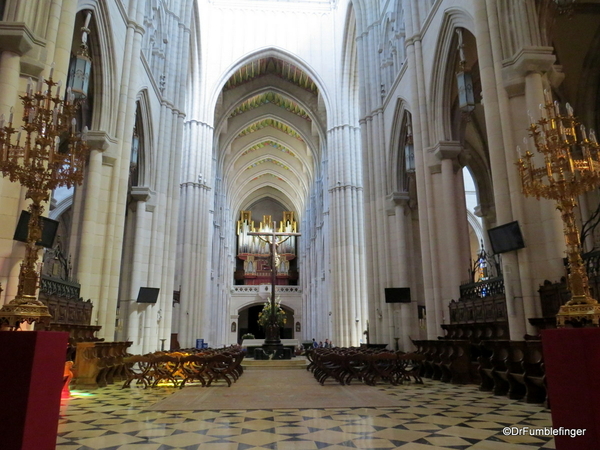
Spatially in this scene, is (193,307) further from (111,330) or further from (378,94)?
(378,94)

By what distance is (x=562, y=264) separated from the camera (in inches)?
280

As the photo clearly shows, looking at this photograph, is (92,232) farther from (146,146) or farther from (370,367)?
(370,367)

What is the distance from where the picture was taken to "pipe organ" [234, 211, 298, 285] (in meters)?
43.0

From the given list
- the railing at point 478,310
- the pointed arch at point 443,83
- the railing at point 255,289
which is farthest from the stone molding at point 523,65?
the railing at point 255,289

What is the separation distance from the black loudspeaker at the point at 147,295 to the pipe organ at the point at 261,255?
1145 inches

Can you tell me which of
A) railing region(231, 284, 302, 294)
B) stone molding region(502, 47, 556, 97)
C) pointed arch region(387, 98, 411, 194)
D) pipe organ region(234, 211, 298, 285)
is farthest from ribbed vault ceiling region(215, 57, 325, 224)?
stone molding region(502, 47, 556, 97)

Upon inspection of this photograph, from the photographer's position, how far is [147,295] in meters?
12.9

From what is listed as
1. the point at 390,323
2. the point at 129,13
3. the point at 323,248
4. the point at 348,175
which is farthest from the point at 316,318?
the point at 129,13

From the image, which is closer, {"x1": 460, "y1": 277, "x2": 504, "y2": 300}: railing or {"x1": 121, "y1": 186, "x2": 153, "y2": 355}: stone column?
{"x1": 460, "y1": 277, "x2": 504, "y2": 300}: railing

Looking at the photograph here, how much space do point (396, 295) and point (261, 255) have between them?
30.2 metres

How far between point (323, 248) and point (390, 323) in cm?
1590

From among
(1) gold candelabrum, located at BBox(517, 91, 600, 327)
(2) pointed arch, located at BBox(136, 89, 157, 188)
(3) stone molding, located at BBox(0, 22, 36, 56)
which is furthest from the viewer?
(2) pointed arch, located at BBox(136, 89, 157, 188)

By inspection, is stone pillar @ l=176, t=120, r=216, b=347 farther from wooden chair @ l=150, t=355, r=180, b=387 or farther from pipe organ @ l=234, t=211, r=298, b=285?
pipe organ @ l=234, t=211, r=298, b=285

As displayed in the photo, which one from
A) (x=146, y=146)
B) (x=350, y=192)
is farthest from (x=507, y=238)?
(x=350, y=192)
